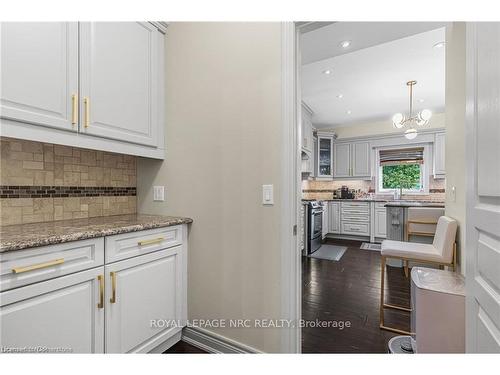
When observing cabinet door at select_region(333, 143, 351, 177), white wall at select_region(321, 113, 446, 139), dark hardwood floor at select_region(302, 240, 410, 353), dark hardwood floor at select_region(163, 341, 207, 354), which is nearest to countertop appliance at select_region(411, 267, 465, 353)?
dark hardwood floor at select_region(302, 240, 410, 353)

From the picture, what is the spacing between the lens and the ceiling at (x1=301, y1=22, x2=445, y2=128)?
2252 millimetres

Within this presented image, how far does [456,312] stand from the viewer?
54.4 inches

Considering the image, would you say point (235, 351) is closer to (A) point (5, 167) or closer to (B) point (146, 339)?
(B) point (146, 339)

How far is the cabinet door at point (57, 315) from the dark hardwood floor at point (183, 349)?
1.76ft

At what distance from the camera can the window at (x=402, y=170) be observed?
5.37 metres

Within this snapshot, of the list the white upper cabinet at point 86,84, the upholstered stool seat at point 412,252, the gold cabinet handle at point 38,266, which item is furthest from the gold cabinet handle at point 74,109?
the upholstered stool seat at point 412,252

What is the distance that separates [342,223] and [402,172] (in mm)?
1745

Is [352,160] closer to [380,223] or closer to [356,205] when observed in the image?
[356,205]

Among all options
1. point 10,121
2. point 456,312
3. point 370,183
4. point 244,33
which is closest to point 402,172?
point 370,183

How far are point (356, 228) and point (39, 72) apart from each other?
5446 mm

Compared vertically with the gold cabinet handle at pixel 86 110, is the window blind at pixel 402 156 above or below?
above

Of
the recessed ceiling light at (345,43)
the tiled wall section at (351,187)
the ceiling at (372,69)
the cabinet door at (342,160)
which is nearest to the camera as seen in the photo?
the ceiling at (372,69)

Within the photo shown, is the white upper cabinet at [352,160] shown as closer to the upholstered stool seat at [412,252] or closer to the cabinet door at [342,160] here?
the cabinet door at [342,160]

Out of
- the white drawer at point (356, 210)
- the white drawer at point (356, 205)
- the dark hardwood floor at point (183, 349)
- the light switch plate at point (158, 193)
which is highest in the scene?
the light switch plate at point (158, 193)
